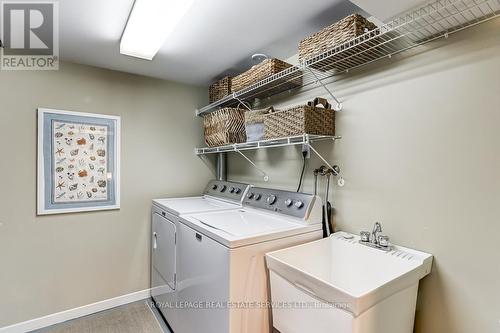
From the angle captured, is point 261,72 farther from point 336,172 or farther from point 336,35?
point 336,172

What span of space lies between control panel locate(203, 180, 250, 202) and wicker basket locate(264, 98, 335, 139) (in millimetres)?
684

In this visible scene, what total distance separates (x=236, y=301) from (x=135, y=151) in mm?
1835

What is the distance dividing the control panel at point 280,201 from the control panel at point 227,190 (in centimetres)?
11

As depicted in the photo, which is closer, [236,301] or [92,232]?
[236,301]

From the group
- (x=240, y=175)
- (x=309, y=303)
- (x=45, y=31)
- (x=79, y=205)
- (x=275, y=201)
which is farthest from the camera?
(x=240, y=175)

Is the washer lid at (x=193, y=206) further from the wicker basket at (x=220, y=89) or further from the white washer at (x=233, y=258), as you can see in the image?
the wicker basket at (x=220, y=89)

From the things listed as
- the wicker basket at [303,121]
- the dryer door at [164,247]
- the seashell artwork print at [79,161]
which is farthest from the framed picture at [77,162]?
the wicker basket at [303,121]

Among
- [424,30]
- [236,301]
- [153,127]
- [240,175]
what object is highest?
[424,30]

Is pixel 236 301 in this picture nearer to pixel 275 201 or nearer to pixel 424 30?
pixel 275 201

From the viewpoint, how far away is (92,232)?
2.33 meters

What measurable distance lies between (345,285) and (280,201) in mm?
670

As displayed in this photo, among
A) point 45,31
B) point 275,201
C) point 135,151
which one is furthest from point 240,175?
point 45,31

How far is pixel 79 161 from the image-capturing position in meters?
2.26

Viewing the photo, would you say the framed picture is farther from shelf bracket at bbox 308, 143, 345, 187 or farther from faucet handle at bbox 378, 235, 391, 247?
faucet handle at bbox 378, 235, 391, 247
